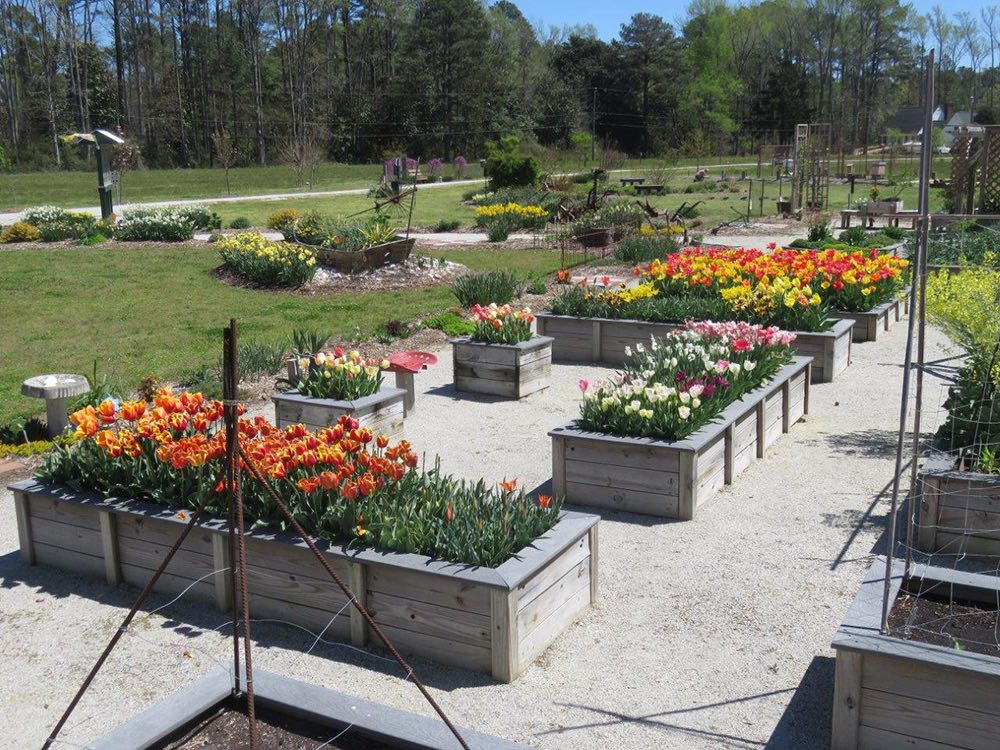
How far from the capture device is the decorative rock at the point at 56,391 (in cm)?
712

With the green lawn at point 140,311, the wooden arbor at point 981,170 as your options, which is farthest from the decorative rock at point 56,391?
the wooden arbor at point 981,170

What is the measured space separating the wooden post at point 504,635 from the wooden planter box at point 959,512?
7.66 feet

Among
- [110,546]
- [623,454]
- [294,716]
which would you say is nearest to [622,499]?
[623,454]

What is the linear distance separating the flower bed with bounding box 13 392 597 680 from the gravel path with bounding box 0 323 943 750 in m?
0.14

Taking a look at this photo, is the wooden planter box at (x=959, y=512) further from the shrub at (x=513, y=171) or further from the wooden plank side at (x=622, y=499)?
the shrub at (x=513, y=171)

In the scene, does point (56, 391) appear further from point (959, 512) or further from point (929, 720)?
point (929, 720)

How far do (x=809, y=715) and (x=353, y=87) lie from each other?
64670mm

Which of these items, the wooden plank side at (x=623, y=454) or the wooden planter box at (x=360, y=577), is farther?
the wooden plank side at (x=623, y=454)

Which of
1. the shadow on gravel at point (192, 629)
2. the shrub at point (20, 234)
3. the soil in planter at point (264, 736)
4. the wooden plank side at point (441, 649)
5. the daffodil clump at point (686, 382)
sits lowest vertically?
the shadow on gravel at point (192, 629)

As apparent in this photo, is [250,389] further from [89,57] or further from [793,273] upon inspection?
[89,57]

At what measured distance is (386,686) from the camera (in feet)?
13.4

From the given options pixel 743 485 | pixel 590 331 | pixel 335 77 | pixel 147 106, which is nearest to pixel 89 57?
pixel 147 106

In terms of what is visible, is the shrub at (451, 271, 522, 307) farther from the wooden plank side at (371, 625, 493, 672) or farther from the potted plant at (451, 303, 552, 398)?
the wooden plank side at (371, 625, 493, 672)

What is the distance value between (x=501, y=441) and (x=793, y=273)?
478cm
